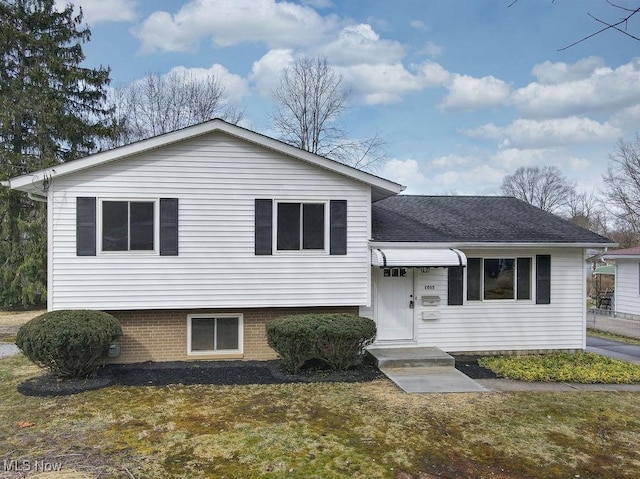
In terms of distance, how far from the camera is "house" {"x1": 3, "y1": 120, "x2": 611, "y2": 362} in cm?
1009

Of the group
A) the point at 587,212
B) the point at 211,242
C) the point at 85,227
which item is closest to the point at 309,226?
the point at 211,242

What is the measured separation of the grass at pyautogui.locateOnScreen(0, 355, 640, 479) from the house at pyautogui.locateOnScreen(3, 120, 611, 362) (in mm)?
2241

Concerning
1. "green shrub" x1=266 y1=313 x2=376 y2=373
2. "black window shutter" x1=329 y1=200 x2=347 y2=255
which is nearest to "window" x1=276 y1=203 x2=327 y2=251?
"black window shutter" x1=329 y1=200 x2=347 y2=255

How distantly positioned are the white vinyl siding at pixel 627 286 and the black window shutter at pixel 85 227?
2200cm

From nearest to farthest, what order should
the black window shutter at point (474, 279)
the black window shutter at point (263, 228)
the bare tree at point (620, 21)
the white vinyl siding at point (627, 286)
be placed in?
1. the bare tree at point (620, 21)
2. the black window shutter at point (263, 228)
3. the black window shutter at point (474, 279)
4. the white vinyl siding at point (627, 286)

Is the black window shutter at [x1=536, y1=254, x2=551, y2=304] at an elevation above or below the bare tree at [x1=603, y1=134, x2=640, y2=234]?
below

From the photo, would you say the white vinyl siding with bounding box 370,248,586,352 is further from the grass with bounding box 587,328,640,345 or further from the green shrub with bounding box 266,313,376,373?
the grass with bounding box 587,328,640,345

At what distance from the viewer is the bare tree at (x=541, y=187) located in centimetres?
5575

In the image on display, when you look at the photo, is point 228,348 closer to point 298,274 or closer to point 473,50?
point 298,274

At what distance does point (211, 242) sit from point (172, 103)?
25.2 metres

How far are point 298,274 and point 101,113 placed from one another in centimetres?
1941

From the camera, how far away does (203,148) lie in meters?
10.5

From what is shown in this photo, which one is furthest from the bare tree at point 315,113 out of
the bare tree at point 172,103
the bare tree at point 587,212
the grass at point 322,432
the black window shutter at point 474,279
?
the bare tree at point 587,212

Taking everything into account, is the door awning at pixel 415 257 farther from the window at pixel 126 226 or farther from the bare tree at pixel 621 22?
the bare tree at pixel 621 22
